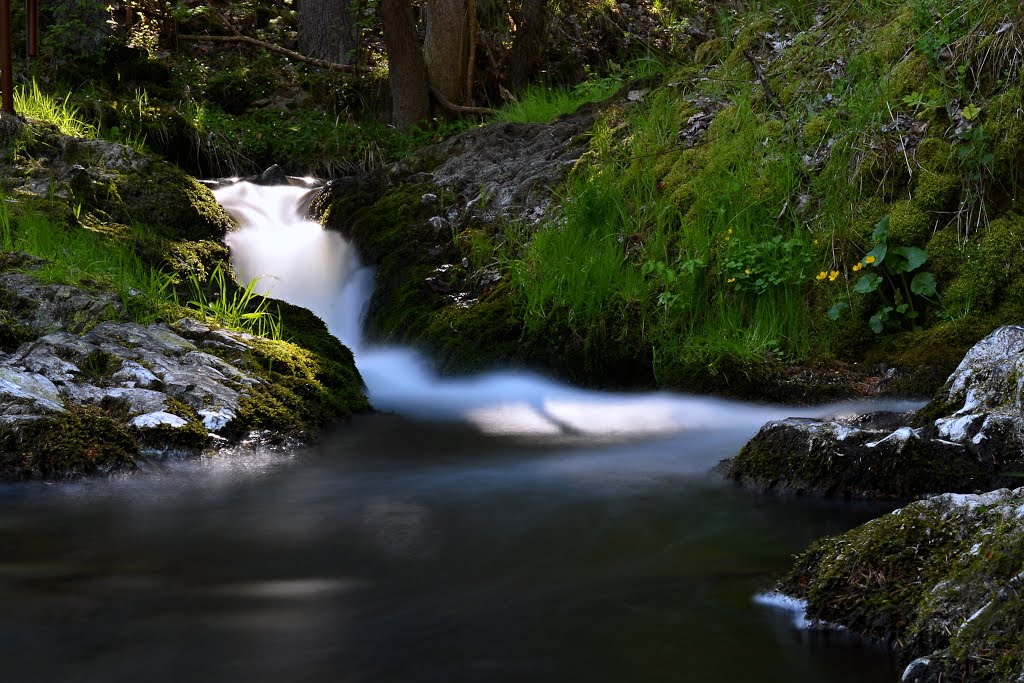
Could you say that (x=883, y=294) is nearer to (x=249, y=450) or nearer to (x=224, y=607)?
(x=249, y=450)

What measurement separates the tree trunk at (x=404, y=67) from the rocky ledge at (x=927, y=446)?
7.70m

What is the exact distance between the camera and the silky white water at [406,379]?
5.50m

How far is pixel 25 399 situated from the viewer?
179 inches

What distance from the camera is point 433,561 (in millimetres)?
3547

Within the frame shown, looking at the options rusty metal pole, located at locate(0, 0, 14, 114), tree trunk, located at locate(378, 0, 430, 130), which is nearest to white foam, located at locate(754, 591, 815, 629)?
rusty metal pole, located at locate(0, 0, 14, 114)

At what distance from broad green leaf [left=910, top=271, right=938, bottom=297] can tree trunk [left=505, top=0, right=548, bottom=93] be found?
7.22m

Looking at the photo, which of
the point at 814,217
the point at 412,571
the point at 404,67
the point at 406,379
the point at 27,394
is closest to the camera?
the point at 412,571

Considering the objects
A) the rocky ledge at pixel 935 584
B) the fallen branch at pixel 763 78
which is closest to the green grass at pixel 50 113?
the fallen branch at pixel 763 78

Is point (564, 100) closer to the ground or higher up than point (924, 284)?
higher up

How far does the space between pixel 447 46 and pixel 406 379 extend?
5.92 metres

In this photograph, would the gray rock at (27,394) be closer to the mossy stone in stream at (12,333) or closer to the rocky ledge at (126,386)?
the rocky ledge at (126,386)

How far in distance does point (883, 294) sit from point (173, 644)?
433 centimetres

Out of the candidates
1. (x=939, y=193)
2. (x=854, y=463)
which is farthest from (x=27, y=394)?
(x=939, y=193)

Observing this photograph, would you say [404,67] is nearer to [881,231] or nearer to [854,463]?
[881,231]
